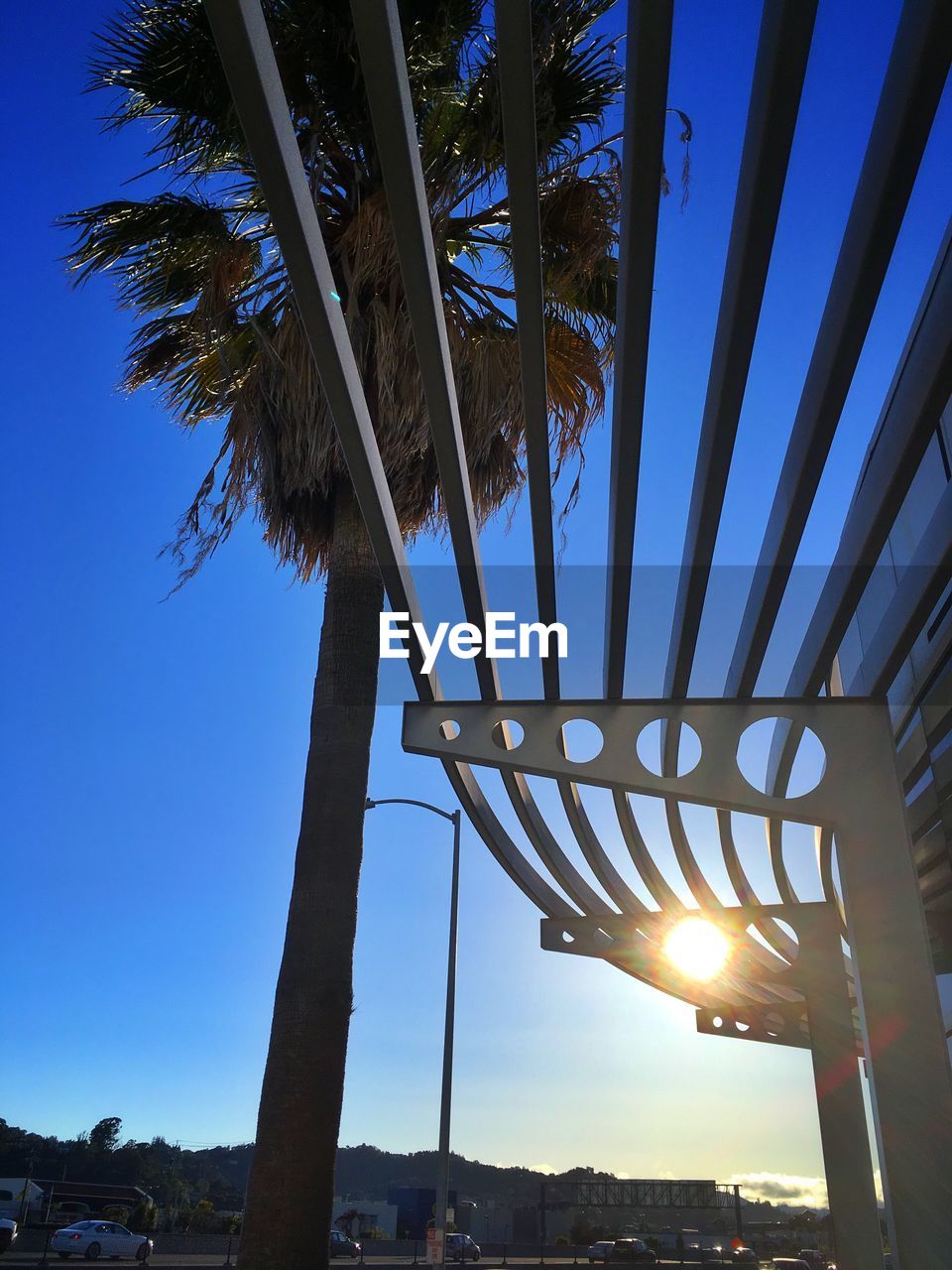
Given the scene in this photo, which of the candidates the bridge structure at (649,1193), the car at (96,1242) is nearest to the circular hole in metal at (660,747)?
the car at (96,1242)

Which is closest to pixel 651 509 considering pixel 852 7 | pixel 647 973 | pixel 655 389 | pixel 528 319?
pixel 655 389

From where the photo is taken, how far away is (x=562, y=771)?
832cm

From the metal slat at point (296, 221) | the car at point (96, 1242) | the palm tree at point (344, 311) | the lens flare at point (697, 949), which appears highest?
the palm tree at point (344, 311)

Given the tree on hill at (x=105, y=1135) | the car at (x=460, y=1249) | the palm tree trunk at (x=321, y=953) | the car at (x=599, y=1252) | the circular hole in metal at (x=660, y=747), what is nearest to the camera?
the palm tree trunk at (x=321, y=953)

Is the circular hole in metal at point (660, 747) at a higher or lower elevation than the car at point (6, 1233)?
higher

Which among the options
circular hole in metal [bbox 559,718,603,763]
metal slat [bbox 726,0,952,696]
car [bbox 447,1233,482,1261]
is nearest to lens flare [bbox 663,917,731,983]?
circular hole in metal [bbox 559,718,603,763]

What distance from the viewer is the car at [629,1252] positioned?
4925 centimetres

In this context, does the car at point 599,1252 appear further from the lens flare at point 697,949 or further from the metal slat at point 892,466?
the metal slat at point 892,466

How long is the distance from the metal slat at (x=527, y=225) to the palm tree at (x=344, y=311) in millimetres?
3171

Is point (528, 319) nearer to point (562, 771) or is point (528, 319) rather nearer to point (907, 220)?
point (907, 220)

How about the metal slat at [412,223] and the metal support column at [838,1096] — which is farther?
the metal support column at [838,1096]

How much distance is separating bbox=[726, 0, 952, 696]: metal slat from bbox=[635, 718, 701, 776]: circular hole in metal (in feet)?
7.19

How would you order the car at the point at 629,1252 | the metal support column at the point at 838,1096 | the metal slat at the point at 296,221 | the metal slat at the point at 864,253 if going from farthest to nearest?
1. the car at the point at 629,1252
2. the metal support column at the point at 838,1096
3. the metal slat at the point at 864,253
4. the metal slat at the point at 296,221

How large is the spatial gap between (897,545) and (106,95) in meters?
7.42
